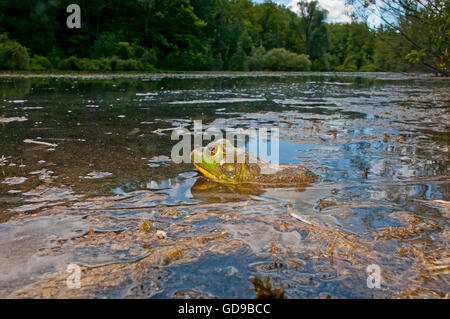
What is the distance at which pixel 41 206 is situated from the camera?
270 centimetres

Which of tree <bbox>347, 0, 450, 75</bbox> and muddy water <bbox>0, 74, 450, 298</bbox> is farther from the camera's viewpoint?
tree <bbox>347, 0, 450, 75</bbox>

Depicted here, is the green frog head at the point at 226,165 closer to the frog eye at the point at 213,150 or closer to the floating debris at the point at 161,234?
the frog eye at the point at 213,150

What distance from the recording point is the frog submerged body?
3.35 m

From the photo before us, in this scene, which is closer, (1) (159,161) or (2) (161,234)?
(2) (161,234)

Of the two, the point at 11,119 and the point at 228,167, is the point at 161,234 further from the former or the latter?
the point at 11,119

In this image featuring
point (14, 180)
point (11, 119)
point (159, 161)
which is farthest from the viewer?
point (11, 119)

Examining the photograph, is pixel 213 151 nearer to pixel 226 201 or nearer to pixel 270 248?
pixel 226 201

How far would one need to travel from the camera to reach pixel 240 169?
3357 millimetres

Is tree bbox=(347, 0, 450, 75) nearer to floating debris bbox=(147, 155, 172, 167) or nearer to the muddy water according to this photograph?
the muddy water

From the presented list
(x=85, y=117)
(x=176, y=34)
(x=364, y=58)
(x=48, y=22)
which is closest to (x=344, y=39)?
(x=364, y=58)

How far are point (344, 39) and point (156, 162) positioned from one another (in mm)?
91279

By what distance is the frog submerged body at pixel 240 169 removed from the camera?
3.35 meters

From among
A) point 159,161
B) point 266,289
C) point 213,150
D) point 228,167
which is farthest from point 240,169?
point 266,289

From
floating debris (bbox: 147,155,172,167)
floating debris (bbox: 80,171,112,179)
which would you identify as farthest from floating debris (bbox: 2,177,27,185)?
floating debris (bbox: 147,155,172,167)
